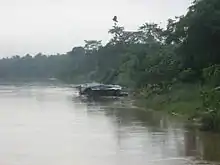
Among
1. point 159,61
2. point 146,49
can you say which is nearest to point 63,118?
point 159,61

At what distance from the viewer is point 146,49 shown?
63.0 m

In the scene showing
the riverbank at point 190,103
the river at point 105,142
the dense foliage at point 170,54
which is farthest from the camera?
the dense foliage at point 170,54

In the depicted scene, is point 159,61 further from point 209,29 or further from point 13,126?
point 13,126

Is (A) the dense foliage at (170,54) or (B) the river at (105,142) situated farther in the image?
(A) the dense foliage at (170,54)

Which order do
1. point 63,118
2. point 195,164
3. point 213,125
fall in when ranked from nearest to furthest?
point 195,164, point 213,125, point 63,118

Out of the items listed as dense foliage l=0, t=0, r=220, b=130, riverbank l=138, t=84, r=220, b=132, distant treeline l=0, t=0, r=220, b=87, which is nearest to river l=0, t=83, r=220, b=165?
riverbank l=138, t=84, r=220, b=132

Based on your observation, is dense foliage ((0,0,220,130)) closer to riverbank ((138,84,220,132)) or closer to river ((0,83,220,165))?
riverbank ((138,84,220,132))

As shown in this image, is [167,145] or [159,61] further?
[159,61]

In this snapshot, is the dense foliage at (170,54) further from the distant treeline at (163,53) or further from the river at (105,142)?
the river at (105,142)

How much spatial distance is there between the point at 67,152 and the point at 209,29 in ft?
69.7

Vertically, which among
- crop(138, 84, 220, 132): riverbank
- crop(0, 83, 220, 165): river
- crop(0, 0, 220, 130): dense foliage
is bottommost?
crop(0, 83, 220, 165): river

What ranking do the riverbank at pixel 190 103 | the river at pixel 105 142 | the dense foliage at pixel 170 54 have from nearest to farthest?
the river at pixel 105 142, the riverbank at pixel 190 103, the dense foliage at pixel 170 54

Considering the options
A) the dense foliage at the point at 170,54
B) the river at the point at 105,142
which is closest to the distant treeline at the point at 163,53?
the dense foliage at the point at 170,54

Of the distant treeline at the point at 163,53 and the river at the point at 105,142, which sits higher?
the distant treeline at the point at 163,53
